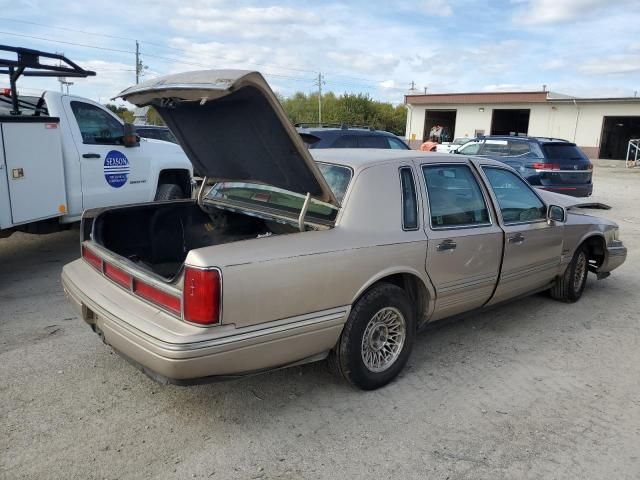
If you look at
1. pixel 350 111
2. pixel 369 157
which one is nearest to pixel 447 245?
pixel 369 157

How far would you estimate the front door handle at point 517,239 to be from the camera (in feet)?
14.6

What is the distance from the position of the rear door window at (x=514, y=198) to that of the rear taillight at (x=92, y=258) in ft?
10.2

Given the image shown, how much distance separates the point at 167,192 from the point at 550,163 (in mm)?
8392

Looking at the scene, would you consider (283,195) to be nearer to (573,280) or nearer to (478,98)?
(573,280)

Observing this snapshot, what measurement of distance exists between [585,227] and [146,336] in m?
4.54

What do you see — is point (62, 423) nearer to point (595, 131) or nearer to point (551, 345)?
point (551, 345)

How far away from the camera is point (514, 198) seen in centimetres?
471

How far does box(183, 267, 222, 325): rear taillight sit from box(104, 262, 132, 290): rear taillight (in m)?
0.65

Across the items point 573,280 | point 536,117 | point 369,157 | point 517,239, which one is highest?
point 536,117

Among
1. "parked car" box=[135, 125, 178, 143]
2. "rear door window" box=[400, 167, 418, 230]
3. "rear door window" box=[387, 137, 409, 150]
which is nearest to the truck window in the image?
"rear door window" box=[400, 167, 418, 230]

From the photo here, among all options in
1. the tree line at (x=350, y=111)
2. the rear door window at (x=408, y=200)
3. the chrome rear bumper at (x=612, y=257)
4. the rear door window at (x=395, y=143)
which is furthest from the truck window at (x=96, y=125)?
the tree line at (x=350, y=111)

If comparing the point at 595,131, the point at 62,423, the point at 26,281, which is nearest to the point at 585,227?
the point at 62,423

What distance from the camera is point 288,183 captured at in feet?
11.5

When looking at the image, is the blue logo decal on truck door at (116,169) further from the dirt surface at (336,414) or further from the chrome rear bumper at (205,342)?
the chrome rear bumper at (205,342)
